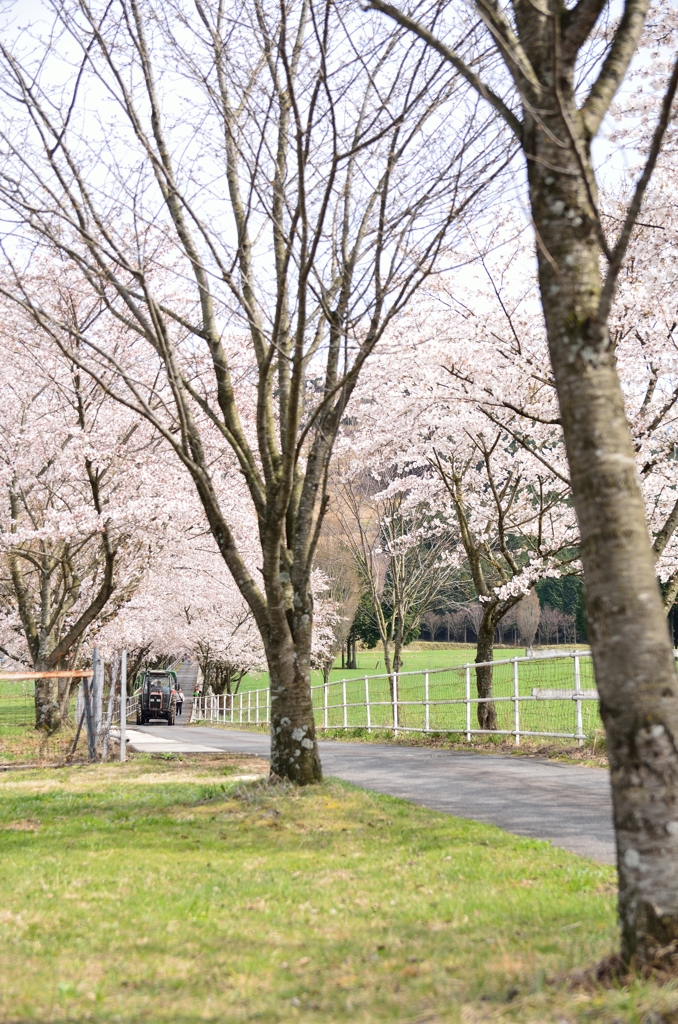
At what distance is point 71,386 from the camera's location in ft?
61.2

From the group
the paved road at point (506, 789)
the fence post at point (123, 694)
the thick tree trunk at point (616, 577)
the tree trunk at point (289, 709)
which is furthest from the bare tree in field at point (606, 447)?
the fence post at point (123, 694)

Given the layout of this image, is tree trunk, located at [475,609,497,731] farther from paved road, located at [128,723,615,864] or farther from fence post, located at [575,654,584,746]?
fence post, located at [575,654,584,746]

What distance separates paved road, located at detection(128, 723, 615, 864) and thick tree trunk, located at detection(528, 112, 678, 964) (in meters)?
3.06

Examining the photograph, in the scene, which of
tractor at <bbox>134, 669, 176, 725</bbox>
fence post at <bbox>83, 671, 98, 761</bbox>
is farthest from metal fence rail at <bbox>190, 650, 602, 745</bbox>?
fence post at <bbox>83, 671, 98, 761</bbox>

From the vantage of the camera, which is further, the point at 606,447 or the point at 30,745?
the point at 30,745

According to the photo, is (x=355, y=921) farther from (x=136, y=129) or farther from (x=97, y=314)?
(x=97, y=314)

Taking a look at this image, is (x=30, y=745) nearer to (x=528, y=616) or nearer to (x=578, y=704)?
(x=578, y=704)

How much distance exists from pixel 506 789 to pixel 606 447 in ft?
22.8

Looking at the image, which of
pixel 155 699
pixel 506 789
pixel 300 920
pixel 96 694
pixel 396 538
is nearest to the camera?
pixel 300 920

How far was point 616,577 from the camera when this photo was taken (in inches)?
134

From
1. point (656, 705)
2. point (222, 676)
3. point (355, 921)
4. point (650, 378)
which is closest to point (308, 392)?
point (650, 378)

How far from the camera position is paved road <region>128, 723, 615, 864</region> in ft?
23.6

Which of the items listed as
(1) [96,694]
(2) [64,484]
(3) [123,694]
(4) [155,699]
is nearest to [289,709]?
(3) [123,694]

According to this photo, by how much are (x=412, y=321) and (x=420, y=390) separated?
2.14 m
